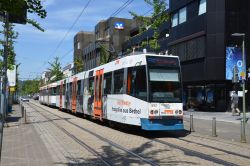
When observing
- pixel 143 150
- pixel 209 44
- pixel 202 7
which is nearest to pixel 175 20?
pixel 202 7

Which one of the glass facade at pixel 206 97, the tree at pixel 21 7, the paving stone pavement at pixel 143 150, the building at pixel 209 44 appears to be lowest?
the paving stone pavement at pixel 143 150

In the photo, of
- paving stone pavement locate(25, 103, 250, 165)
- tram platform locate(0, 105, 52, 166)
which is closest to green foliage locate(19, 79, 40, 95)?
tram platform locate(0, 105, 52, 166)

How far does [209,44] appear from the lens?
132 ft

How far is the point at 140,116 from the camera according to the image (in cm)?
1723

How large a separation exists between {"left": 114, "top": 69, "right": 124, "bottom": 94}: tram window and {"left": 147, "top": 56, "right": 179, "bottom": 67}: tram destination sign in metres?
2.08

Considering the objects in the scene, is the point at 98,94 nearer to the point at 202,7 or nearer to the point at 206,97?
the point at 206,97

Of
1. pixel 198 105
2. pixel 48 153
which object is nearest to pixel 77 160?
pixel 48 153

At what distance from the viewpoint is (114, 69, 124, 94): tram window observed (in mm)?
19239

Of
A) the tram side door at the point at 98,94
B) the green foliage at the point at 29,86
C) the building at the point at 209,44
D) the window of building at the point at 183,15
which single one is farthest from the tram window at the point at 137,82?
the green foliage at the point at 29,86

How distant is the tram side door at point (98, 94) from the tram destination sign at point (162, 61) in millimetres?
6047

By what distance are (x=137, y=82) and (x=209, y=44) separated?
24.1 metres

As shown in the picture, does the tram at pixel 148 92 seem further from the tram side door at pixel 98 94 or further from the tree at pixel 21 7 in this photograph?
the tree at pixel 21 7

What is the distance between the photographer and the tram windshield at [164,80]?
17234 mm

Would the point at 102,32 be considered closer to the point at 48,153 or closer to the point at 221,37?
the point at 221,37
